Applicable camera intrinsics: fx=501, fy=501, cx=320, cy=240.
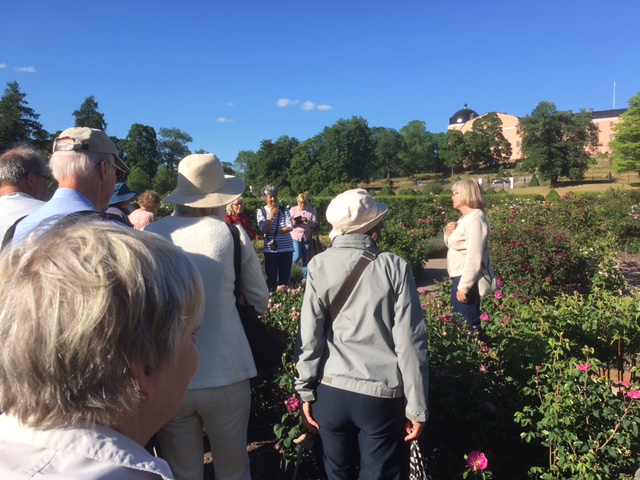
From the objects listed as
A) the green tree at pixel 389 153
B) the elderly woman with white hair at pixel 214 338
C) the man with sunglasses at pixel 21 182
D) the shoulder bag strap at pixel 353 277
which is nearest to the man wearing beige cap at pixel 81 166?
the elderly woman with white hair at pixel 214 338

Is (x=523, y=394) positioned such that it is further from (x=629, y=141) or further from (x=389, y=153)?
(x=389, y=153)

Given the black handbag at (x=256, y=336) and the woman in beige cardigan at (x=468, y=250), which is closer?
the black handbag at (x=256, y=336)

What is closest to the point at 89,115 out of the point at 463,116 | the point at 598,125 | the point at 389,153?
the point at 389,153

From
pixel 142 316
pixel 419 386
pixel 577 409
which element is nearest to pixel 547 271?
pixel 577 409

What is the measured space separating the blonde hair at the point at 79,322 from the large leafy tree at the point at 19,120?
51.2 meters

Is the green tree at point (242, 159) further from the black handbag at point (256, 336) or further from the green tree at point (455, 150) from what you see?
the black handbag at point (256, 336)

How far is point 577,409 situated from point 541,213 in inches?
382

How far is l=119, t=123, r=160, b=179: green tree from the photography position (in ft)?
209

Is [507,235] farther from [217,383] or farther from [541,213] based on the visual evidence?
[217,383]

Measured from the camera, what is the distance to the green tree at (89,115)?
2371 inches

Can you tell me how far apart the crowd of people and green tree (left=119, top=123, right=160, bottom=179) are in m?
63.5

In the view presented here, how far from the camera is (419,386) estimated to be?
7.11ft

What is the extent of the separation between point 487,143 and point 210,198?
89534 mm

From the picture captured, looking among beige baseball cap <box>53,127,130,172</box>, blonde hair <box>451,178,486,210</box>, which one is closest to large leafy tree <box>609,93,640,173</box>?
blonde hair <box>451,178,486,210</box>
